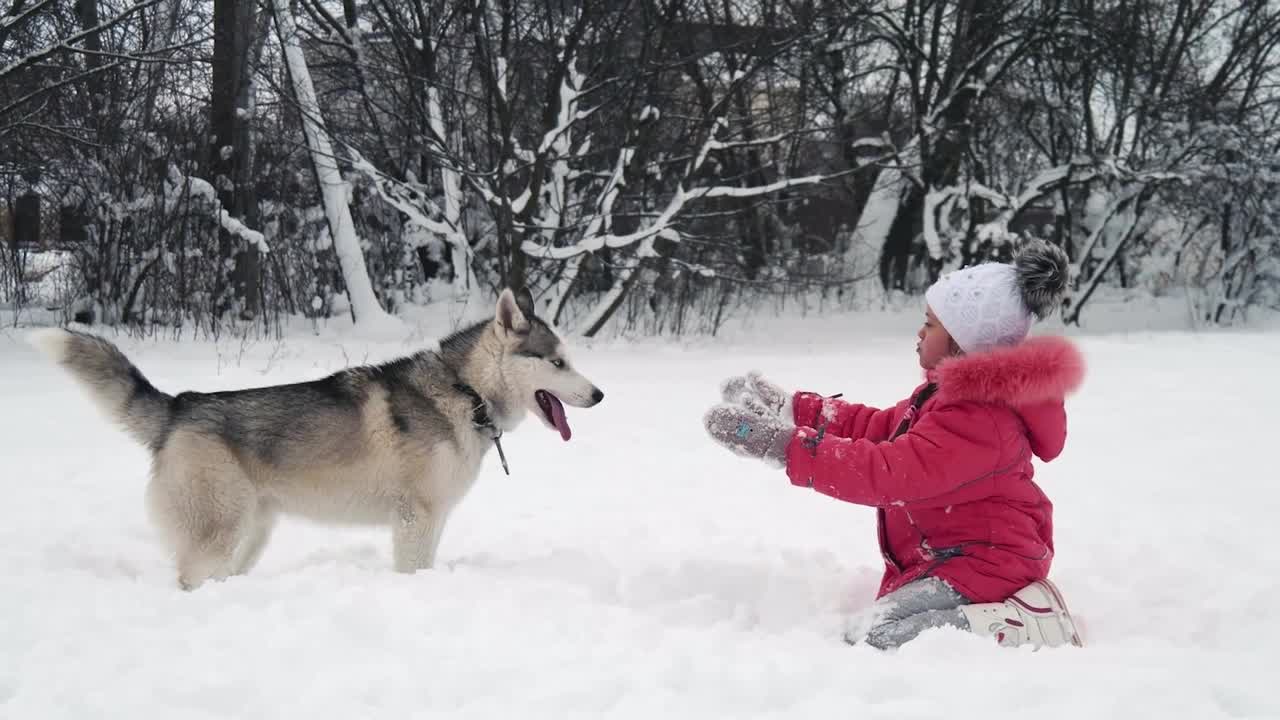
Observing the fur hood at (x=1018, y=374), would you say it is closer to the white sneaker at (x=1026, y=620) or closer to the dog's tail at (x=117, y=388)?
the white sneaker at (x=1026, y=620)

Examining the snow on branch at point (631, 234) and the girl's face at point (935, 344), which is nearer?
the girl's face at point (935, 344)

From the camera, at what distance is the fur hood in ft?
8.46

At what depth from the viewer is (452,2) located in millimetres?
9883

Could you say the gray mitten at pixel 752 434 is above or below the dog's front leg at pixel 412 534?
above

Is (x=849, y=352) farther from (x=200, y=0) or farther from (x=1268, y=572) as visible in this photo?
(x=200, y=0)

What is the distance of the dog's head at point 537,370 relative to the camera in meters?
3.72

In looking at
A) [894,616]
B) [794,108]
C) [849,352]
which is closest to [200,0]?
[794,108]

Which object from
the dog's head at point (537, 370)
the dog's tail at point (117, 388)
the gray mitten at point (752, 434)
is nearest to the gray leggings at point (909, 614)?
the gray mitten at point (752, 434)

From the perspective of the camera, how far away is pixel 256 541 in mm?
3479

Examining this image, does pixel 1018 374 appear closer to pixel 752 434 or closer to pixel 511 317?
pixel 752 434

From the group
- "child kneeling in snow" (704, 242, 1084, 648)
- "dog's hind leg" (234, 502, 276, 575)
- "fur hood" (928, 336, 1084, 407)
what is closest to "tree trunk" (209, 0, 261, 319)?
"dog's hind leg" (234, 502, 276, 575)

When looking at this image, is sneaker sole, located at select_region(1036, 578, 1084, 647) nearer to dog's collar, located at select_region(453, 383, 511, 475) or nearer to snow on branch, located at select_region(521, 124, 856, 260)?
dog's collar, located at select_region(453, 383, 511, 475)

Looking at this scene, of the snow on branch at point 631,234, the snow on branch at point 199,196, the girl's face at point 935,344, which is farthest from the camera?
the snow on branch at point 199,196

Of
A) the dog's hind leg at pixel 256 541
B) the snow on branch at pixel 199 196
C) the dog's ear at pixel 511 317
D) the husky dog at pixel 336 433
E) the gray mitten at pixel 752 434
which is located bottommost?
the dog's hind leg at pixel 256 541
